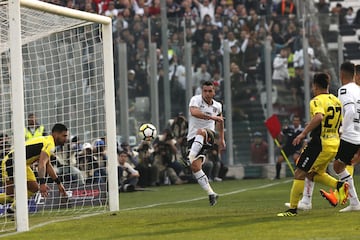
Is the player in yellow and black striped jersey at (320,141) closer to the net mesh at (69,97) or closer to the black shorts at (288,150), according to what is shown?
the net mesh at (69,97)

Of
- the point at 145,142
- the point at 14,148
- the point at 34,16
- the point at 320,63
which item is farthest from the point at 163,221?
the point at 320,63

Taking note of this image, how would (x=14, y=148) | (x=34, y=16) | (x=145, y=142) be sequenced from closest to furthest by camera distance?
1. (x=14, y=148)
2. (x=34, y=16)
3. (x=145, y=142)

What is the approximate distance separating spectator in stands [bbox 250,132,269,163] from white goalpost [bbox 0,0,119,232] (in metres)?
7.22

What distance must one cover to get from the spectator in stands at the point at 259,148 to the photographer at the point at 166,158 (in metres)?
2.01

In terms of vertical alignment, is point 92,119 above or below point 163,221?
above

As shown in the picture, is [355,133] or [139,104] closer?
[355,133]

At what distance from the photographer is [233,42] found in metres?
28.6

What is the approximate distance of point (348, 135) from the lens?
15.3 meters

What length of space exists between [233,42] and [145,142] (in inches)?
138

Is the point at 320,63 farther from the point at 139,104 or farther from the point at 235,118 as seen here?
the point at 139,104

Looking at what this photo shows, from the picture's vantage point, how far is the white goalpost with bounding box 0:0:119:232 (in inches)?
563

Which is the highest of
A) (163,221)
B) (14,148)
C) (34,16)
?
(34,16)

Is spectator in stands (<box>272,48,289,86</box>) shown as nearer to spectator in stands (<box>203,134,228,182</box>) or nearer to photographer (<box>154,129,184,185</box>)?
spectator in stands (<box>203,134,228,182</box>)

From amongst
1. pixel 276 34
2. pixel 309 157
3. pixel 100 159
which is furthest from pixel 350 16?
pixel 309 157
